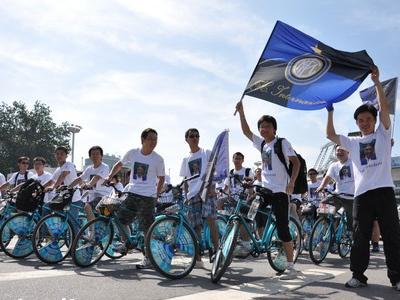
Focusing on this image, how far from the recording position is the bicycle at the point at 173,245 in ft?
20.0

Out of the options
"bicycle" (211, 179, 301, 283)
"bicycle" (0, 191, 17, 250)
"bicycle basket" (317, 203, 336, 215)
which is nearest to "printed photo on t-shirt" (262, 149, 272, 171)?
"bicycle" (211, 179, 301, 283)

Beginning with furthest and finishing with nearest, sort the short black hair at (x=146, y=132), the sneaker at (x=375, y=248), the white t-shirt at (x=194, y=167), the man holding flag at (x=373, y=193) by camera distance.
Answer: the sneaker at (x=375, y=248), the white t-shirt at (x=194, y=167), the short black hair at (x=146, y=132), the man holding flag at (x=373, y=193)

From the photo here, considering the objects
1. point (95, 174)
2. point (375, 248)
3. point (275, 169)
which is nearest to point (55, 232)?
point (95, 174)

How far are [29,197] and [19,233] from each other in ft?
2.02

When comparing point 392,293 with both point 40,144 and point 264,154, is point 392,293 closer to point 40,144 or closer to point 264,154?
point 264,154

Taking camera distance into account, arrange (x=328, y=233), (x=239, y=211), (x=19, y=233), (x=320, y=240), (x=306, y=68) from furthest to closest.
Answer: (x=328, y=233) → (x=320, y=240) → (x=19, y=233) → (x=306, y=68) → (x=239, y=211)

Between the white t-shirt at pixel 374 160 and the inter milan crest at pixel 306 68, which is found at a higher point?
the inter milan crest at pixel 306 68

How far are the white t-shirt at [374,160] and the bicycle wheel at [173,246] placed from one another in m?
2.25

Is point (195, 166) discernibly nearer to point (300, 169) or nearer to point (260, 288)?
point (300, 169)

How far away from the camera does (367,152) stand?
5695 mm

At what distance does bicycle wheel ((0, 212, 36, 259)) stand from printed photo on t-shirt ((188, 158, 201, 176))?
112 inches

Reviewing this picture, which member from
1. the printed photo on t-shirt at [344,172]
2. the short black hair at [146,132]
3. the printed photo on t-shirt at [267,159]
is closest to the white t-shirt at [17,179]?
the short black hair at [146,132]

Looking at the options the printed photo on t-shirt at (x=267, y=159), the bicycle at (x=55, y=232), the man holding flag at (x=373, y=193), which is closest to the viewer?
the man holding flag at (x=373, y=193)

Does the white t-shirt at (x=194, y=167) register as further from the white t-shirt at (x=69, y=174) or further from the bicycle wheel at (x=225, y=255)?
the white t-shirt at (x=69, y=174)
